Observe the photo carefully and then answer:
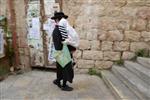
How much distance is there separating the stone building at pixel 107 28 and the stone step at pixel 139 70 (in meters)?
0.53

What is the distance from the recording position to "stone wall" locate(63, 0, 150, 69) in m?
7.20

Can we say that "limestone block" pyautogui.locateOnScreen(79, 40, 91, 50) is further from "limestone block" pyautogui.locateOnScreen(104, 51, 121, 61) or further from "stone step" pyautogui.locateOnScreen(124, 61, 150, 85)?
"stone step" pyautogui.locateOnScreen(124, 61, 150, 85)

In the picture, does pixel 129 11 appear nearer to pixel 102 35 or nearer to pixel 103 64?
pixel 102 35

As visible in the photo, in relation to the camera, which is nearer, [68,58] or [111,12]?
[68,58]

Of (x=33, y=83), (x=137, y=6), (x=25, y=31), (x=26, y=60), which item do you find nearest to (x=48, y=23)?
(x=25, y=31)

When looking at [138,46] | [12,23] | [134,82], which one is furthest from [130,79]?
[12,23]

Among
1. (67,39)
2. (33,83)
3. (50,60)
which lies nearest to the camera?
(67,39)

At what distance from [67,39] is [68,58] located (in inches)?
14.5

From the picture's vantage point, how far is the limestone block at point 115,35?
Result: 7301 mm

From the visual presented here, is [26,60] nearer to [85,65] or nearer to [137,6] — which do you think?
[85,65]

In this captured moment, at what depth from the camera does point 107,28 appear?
7.32m

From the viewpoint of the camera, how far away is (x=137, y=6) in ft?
23.5

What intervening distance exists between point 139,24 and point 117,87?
202 centimetres

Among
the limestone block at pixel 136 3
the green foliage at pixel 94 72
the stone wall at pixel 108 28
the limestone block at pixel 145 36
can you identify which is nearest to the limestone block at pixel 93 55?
the stone wall at pixel 108 28
